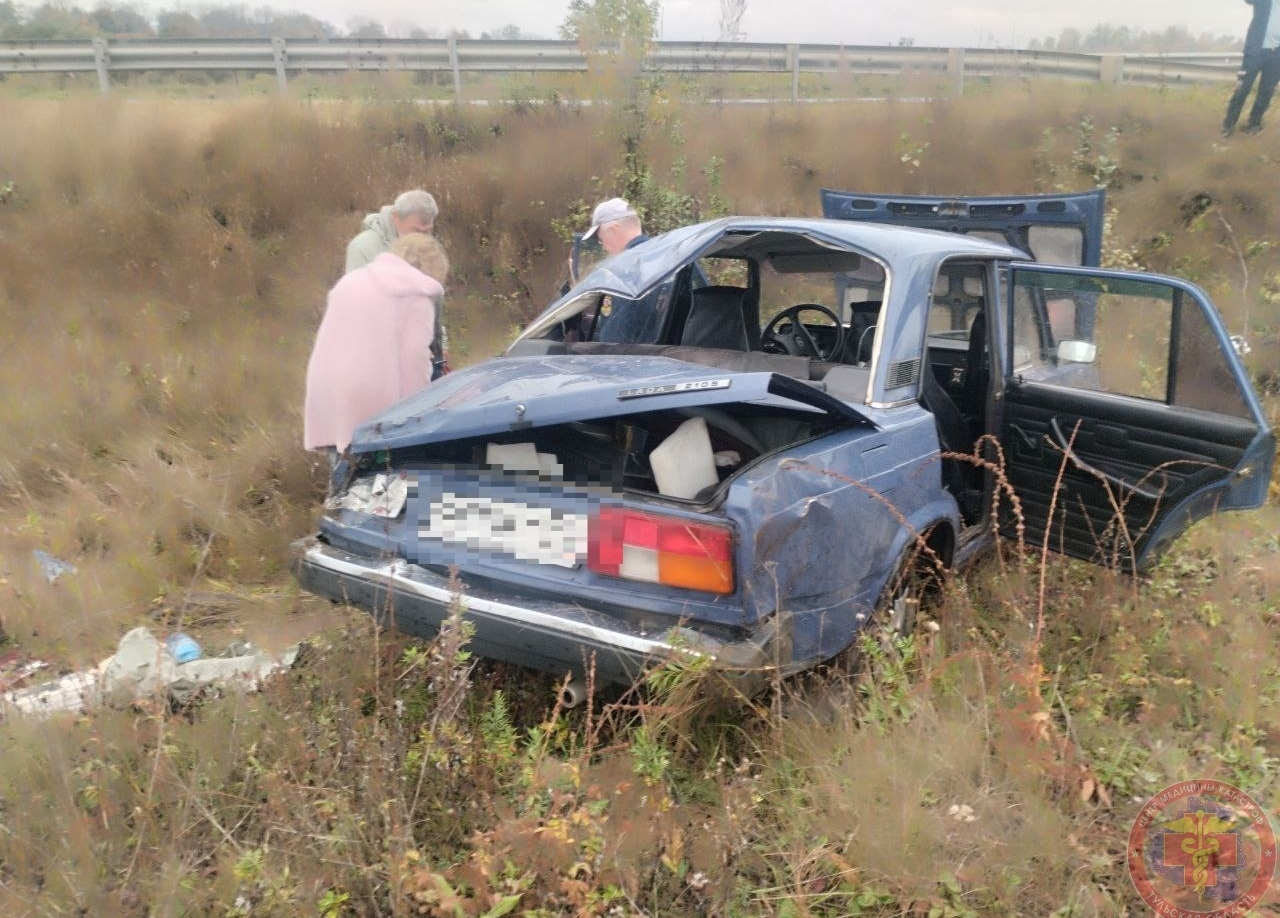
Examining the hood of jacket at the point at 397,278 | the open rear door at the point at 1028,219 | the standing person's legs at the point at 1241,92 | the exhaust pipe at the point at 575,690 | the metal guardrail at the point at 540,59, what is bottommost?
the exhaust pipe at the point at 575,690

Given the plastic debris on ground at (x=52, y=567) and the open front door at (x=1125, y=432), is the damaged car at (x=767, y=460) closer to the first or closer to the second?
the open front door at (x=1125, y=432)

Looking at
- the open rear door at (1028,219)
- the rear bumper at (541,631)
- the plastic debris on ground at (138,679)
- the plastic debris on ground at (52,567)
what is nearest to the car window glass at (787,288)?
the open rear door at (1028,219)

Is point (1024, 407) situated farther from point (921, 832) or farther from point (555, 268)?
point (555, 268)

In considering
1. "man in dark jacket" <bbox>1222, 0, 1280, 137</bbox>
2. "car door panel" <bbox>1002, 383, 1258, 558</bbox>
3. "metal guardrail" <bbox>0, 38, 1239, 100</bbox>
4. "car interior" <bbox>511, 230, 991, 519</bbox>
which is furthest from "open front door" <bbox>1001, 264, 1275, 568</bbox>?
"man in dark jacket" <bbox>1222, 0, 1280, 137</bbox>

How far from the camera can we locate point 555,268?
9.16 m

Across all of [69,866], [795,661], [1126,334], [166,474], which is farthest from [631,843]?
[1126,334]

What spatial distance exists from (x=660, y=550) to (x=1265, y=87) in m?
12.8

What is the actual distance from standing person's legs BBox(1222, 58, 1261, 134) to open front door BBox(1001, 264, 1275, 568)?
9.75 meters

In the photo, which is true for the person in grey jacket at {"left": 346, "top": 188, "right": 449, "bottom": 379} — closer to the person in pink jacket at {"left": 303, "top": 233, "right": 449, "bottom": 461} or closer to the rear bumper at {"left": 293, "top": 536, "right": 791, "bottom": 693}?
the person in pink jacket at {"left": 303, "top": 233, "right": 449, "bottom": 461}

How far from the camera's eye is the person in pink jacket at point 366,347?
4.04 m

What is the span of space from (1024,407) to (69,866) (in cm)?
359

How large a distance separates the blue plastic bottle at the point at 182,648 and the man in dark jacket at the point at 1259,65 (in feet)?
42.9

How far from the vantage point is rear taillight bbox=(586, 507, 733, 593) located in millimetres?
2400

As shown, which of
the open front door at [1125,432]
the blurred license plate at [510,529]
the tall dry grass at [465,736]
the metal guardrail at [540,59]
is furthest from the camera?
the metal guardrail at [540,59]
